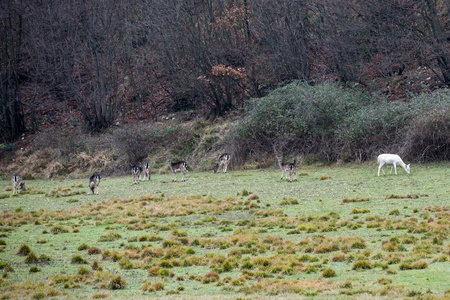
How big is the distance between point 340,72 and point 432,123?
46.3ft

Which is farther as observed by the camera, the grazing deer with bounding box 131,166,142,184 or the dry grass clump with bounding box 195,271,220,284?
the grazing deer with bounding box 131,166,142,184

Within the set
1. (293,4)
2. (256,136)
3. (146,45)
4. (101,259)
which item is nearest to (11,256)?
(101,259)

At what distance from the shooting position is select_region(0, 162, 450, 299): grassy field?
1095cm

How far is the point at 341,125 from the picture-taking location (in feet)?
115

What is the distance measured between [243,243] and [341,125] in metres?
21.6

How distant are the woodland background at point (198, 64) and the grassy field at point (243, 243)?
35.9 ft

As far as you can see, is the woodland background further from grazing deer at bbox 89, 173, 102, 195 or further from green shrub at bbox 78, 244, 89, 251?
green shrub at bbox 78, 244, 89, 251

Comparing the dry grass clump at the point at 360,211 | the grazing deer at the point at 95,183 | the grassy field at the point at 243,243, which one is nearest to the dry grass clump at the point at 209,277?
the grassy field at the point at 243,243

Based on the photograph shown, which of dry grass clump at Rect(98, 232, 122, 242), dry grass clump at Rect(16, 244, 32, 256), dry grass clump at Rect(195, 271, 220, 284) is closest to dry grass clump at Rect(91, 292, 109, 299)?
dry grass clump at Rect(195, 271, 220, 284)

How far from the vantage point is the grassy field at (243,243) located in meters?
10.9

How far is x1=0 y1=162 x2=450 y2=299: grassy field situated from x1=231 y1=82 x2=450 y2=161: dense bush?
3.26 m

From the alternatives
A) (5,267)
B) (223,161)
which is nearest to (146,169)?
(223,161)

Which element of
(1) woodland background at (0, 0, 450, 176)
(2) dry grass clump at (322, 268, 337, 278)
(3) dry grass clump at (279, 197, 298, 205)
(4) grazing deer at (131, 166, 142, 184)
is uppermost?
(1) woodland background at (0, 0, 450, 176)

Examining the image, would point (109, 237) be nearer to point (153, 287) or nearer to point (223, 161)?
point (153, 287)
